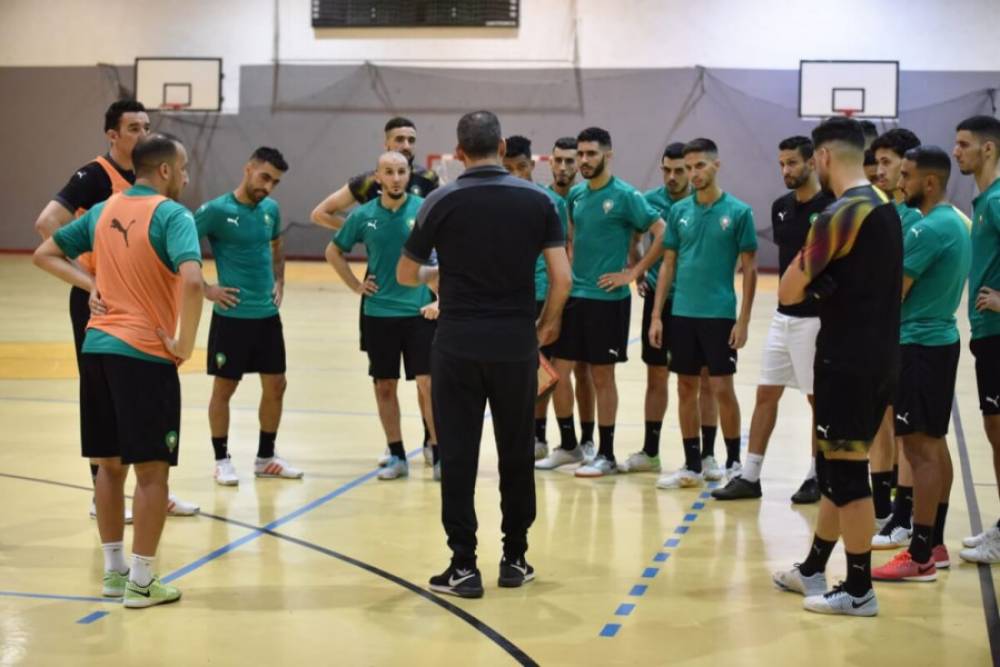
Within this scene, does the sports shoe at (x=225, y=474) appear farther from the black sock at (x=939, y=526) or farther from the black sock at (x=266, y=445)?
the black sock at (x=939, y=526)

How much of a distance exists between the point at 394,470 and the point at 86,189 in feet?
8.99

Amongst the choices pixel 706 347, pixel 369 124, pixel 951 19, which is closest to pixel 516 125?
pixel 369 124

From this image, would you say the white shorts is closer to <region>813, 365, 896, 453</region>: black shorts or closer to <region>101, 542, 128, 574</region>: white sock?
<region>813, 365, 896, 453</region>: black shorts

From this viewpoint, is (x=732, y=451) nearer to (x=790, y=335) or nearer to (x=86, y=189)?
(x=790, y=335)

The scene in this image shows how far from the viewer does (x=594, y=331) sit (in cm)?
875

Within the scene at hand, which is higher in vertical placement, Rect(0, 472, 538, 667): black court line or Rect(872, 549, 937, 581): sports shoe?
Rect(872, 549, 937, 581): sports shoe

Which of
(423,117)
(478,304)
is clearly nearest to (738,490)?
(478,304)

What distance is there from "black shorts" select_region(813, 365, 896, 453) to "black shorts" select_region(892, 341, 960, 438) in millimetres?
798

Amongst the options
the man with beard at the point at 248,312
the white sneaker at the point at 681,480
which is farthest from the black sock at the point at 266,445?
the white sneaker at the point at 681,480

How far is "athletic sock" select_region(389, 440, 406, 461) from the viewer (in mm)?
8484

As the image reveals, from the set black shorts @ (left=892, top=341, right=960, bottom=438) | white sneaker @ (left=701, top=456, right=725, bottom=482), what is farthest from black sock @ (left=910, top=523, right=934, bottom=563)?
white sneaker @ (left=701, top=456, right=725, bottom=482)

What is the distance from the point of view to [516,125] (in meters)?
26.8

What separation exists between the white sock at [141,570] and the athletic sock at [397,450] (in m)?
3.09

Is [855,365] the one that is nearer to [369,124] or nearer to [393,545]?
[393,545]
